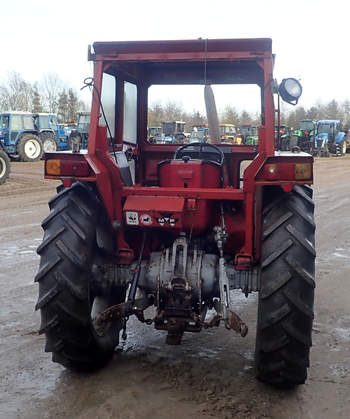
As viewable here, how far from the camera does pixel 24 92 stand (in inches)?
2275

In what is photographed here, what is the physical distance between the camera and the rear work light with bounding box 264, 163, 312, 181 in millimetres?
3379

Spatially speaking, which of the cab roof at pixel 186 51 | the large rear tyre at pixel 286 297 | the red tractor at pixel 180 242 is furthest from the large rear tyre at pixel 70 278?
the large rear tyre at pixel 286 297

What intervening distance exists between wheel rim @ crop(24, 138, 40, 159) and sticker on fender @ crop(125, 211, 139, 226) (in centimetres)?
2175

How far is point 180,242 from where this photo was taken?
12.5 ft

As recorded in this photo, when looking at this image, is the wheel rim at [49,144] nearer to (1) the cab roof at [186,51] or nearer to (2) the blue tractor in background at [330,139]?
(2) the blue tractor in background at [330,139]

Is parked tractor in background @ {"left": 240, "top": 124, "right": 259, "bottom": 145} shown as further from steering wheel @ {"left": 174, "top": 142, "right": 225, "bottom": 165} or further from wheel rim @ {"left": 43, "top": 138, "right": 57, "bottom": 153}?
wheel rim @ {"left": 43, "top": 138, "right": 57, "bottom": 153}

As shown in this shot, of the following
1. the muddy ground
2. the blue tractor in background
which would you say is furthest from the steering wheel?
the blue tractor in background

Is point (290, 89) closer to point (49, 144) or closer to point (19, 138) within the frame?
point (19, 138)

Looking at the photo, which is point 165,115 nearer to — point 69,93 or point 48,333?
point 48,333

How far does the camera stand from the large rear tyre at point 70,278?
3439 mm

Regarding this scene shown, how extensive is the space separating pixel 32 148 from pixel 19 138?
76cm

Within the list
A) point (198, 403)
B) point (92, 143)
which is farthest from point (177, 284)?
point (92, 143)

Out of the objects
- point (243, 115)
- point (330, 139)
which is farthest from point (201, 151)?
point (330, 139)

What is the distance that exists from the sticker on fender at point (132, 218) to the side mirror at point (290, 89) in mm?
1351
